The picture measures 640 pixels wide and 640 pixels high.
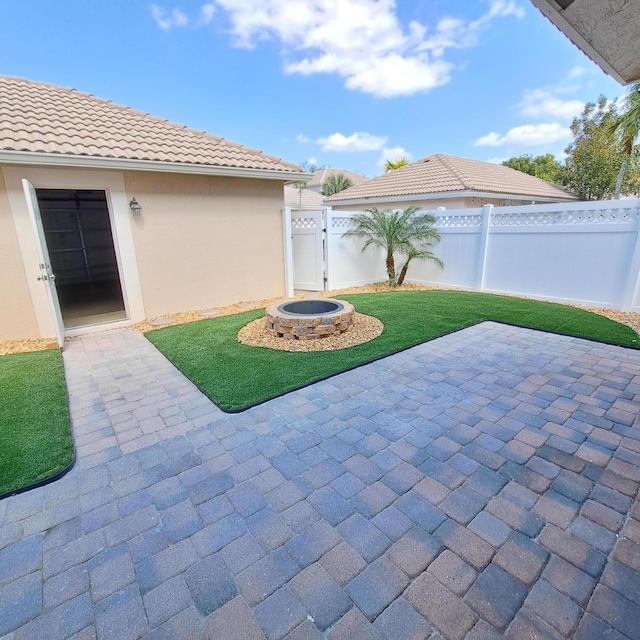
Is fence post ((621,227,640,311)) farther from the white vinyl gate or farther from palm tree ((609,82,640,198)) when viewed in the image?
palm tree ((609,82,640,198))

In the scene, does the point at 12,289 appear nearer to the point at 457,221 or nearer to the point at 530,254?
the point at 457,221

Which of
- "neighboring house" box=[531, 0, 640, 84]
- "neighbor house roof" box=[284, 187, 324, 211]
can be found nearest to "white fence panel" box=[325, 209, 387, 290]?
"neighboring house" box=[531, 0, 640, 84]

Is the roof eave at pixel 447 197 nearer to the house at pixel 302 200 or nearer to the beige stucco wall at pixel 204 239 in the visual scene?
the house at pixel 302 200

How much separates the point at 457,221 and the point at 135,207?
8.17 m

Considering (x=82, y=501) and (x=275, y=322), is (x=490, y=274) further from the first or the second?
(x=82, y=501)

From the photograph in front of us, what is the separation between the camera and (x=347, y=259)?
10398 millimetres

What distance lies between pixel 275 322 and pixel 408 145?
99.9 feet

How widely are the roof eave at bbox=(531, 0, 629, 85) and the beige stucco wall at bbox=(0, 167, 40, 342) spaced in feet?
23.8

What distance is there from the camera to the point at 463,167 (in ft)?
47.9

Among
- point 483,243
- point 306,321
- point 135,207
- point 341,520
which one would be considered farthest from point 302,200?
point 341,520

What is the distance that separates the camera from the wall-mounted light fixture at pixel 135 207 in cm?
669

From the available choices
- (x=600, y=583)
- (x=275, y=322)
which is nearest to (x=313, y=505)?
(x=600, y=583)

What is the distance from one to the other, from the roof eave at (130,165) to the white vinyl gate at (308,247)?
138 cm

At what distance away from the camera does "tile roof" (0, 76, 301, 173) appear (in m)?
5.93
